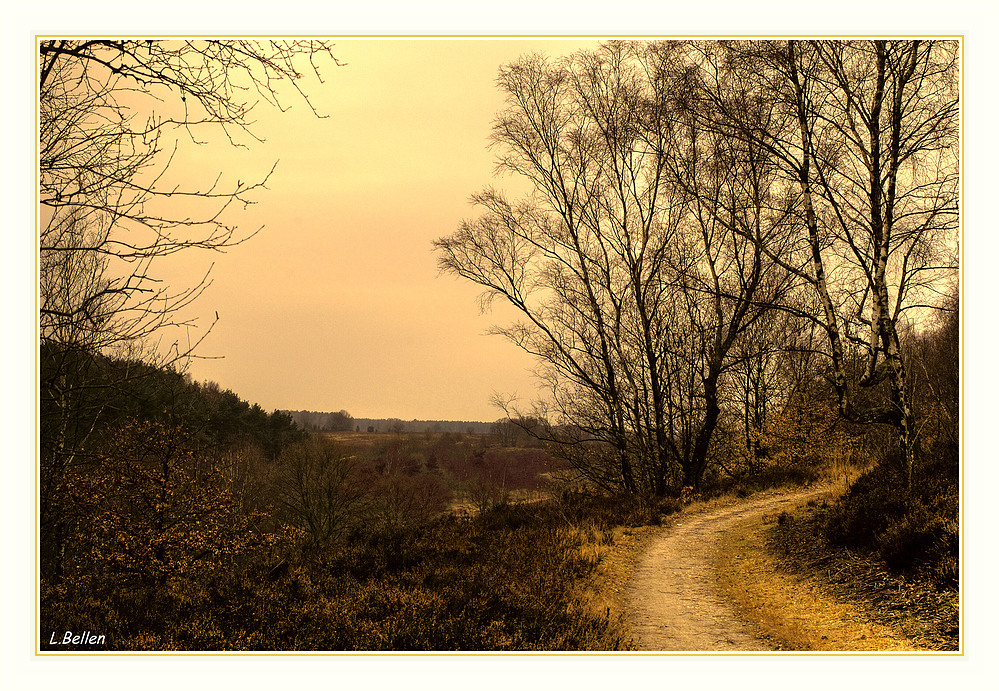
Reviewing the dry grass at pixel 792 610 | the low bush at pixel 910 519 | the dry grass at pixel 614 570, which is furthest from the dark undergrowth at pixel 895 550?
the dry grass at pixel 614 570

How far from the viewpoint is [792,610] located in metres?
7.50

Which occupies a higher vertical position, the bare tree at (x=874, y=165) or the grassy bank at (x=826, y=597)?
the bare tree at (x=874, y=165)

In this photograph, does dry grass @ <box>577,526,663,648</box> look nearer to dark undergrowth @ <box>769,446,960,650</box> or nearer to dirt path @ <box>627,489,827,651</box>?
dirt path @ <box>627,489,827,651</box>

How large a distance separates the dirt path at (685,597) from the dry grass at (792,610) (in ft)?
0.76

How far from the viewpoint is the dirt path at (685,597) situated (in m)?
6.72

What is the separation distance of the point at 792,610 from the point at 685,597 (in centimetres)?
133

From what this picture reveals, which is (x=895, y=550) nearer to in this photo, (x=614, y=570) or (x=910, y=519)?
(x=910, y=519)

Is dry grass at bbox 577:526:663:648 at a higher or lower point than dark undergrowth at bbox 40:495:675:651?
lower

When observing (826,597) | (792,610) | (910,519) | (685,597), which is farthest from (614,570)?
(910,519)

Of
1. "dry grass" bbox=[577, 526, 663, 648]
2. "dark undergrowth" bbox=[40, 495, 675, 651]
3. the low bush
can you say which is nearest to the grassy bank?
the low bush

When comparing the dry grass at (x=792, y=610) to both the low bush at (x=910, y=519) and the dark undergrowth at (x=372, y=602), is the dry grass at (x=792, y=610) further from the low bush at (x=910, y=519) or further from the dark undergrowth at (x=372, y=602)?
the dark undergrowth at (x=372, y=602)

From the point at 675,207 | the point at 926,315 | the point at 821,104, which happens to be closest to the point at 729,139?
the point at 821,104

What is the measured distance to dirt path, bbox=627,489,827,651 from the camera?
6723 millimetres

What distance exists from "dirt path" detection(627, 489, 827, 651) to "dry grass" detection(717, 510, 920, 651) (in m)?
0.23
